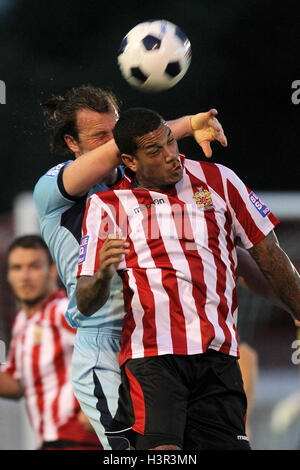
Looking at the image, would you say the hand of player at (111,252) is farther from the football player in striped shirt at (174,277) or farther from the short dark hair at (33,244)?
the short dark hair at (33,244)

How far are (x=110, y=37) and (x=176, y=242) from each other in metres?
5.83

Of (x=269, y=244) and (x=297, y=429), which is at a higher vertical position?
(x=269, y=244)

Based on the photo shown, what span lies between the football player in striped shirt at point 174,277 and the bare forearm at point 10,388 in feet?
7.49

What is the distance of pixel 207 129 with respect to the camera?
3.21 metres

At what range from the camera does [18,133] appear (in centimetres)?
775

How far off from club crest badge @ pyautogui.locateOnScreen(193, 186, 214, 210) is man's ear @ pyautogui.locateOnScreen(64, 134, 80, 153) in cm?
70

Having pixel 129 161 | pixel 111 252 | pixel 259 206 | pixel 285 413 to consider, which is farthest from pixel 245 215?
pixel 285 413

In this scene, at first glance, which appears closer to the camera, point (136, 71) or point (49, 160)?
point (136, 71)

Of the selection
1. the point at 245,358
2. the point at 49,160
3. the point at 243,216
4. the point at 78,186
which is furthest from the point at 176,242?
the point at 49,160

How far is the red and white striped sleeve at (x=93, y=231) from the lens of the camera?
3.09 metres

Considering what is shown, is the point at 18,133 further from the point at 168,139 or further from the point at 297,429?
the point at 168,139

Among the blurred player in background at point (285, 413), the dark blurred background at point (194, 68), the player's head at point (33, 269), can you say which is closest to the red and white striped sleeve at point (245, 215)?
the player's head at point (33, 269)

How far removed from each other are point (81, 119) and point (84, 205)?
0.38 m
